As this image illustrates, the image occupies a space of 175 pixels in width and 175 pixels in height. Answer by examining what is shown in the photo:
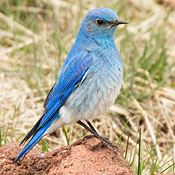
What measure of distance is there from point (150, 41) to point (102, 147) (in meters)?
3.25

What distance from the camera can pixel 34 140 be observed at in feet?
12.2

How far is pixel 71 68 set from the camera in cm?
410

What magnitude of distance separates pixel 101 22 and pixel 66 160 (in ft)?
5.06

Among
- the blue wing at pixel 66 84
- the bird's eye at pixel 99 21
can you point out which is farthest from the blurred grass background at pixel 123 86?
the bird's eye at pixel 99 21

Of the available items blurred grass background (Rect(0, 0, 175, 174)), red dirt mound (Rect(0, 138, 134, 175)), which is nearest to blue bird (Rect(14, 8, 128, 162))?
red dirt mound (Rect(0, 138, 134, 175))

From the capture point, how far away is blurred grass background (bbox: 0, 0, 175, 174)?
210 inches

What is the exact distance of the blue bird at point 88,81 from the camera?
3938 millimetres

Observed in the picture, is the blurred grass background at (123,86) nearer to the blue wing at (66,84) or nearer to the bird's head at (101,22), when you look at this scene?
the blue wing at (66,84)

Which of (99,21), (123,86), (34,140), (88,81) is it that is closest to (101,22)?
(99,21)

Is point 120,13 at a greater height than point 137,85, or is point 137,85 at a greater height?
point 120,13

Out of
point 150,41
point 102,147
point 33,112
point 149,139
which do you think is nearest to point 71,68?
point 102,147

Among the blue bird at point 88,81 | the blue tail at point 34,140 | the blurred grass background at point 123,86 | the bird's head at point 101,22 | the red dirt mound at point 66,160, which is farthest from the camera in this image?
the blurred grass background at point 123,86

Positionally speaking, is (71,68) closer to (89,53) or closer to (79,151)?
(89,53)

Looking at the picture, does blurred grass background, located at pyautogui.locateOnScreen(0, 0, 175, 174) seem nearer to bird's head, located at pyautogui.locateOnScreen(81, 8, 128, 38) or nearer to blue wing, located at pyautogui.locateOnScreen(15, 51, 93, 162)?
blue wing, located at pyautogui.locateOnScreen(15, 51, 93, 162)
